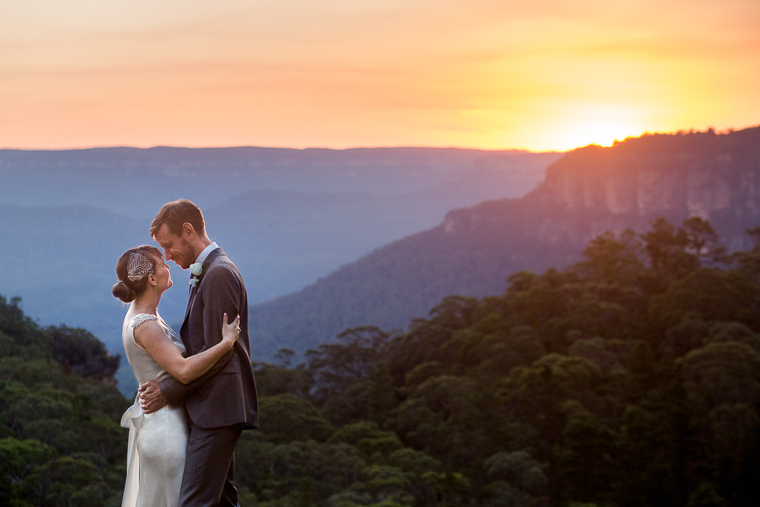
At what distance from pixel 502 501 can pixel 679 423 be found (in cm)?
893

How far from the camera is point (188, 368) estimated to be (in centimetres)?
367

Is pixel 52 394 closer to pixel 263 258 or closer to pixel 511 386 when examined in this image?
pixel 511 386

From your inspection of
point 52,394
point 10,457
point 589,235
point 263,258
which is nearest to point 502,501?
point 10,457

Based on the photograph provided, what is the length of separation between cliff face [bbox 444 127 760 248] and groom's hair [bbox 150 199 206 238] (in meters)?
107

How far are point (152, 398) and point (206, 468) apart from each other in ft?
1.56

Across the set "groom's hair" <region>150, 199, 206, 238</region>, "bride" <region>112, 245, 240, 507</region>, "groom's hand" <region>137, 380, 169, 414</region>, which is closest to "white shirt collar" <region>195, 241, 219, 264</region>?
"groom's hair" <region>150, 199, 206, 238</region>

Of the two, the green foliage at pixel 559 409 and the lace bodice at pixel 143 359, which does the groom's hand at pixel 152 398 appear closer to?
the lace bodice at pixel 143 359

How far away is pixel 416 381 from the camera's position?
132ft

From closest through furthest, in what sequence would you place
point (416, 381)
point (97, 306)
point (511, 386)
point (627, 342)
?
1. point (511, 386)
2. point (627, 342)
3. point (416, 381)
4. point (97, 306)

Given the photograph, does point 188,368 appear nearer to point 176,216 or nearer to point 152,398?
point 152,398

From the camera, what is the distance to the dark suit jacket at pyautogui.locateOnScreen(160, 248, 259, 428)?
146 inches

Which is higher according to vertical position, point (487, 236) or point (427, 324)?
point (487, 236)

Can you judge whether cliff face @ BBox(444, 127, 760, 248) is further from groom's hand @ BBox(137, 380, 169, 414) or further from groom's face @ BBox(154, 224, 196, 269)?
groom's hand @ BBox(137, 380, 169, 414)

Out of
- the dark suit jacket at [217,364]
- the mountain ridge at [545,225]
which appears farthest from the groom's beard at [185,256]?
the mountain ridge at [545,225]
